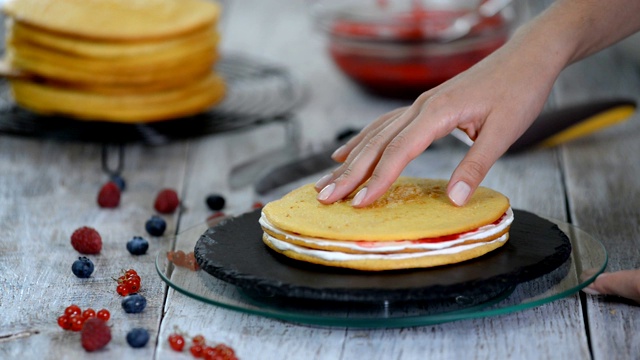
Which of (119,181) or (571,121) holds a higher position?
(571,121)

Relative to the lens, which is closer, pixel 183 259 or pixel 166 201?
pixel 183 259

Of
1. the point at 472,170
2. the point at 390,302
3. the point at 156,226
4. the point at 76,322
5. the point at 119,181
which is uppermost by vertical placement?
the point at 472,170

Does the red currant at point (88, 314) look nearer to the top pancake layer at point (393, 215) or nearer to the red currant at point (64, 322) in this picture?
the red currant at point (64, 322)

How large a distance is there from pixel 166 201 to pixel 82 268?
1.25ft

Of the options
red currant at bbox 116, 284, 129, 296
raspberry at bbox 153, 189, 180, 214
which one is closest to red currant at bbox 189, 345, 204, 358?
red currant at bbox 116, 284, 129, 296

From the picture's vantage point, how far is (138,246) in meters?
1.58

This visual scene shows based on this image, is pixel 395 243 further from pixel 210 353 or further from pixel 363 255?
pixel 210 353

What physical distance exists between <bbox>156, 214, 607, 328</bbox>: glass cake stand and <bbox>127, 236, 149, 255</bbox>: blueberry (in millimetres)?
237

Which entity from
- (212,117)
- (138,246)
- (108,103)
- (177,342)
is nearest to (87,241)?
(138,246)

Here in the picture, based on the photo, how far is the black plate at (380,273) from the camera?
3.75 feet

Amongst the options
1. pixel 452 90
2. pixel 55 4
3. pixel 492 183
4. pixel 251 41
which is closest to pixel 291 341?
pixel 452 90

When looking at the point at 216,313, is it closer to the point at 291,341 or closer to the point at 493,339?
the point at 291,341

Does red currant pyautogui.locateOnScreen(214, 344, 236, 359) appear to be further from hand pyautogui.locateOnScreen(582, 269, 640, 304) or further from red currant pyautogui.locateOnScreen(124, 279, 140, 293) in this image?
hand pyautogui.locateOnScreen(582, 269, 640, 304)

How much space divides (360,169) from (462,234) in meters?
0.20
